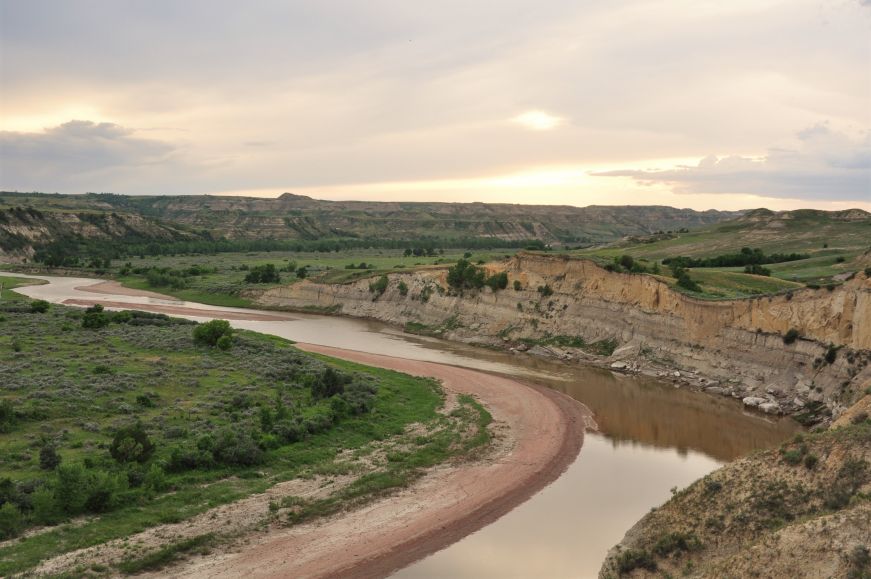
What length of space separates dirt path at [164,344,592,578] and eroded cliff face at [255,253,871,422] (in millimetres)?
13195

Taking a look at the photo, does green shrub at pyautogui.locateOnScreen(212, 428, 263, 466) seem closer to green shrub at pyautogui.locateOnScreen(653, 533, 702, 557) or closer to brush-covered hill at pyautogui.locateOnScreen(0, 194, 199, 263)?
green shrub at pyautogui.locateOnScreen(653, 533, 702, 557)

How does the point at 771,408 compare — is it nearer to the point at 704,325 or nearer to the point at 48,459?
the point at 704,325

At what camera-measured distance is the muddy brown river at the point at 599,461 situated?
1962cm

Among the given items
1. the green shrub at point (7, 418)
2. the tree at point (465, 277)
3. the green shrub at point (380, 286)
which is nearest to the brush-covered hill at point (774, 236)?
the tree at point (465, 277)

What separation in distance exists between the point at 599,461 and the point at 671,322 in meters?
21.7

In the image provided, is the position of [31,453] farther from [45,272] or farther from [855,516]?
[45,272]

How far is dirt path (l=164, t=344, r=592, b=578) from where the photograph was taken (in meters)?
18.5

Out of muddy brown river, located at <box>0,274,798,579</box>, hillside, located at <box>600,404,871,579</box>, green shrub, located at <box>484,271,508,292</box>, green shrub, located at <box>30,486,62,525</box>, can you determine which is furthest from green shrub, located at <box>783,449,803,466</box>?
green shrub, located at <box>484,271,508,292</box>

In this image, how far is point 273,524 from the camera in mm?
20500

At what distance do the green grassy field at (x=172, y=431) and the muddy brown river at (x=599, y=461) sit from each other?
476 cm

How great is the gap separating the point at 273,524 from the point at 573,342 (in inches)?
1445

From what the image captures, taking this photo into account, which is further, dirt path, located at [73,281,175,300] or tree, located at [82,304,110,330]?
dirt path, located at [73,281,175,300]

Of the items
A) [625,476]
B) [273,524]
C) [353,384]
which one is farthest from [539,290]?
[273,524]

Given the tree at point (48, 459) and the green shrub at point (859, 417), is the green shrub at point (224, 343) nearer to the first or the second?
the tree at point (48, 459)
